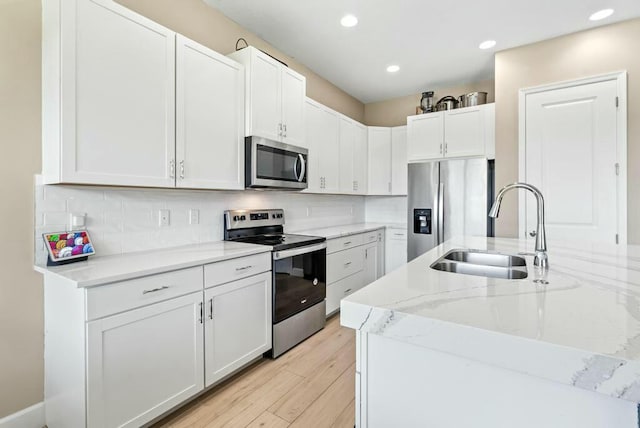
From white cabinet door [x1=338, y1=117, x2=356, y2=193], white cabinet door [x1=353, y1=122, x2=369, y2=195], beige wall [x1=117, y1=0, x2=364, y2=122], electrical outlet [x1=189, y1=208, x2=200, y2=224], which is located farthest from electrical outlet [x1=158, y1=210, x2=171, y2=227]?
white cabinet door [x1=353, y1=122, x2=369, y2=195]

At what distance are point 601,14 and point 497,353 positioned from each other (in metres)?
3.46

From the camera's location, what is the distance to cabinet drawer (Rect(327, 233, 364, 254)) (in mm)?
3033

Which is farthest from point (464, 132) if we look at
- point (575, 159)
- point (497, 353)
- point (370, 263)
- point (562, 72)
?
point (497, 353)

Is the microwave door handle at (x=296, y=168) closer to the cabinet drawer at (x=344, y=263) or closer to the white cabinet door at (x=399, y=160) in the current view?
the cabinet drawer at (x=344, y=263)

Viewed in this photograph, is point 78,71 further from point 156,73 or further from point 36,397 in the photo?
point 36,397

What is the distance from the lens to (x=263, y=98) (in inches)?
97.6

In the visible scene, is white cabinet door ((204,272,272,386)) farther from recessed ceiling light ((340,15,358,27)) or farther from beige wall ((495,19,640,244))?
beige wall ((495,19,640,244))

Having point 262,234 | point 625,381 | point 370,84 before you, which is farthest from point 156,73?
point 370,84

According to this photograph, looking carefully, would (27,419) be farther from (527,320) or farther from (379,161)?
(379,161)

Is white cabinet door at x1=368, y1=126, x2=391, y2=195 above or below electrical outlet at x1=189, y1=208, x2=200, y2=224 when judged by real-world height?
above

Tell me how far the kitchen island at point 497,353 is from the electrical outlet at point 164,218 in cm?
173

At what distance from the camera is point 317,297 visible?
9.05 ft

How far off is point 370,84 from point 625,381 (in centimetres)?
417

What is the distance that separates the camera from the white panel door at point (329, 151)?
3395 millimetres
